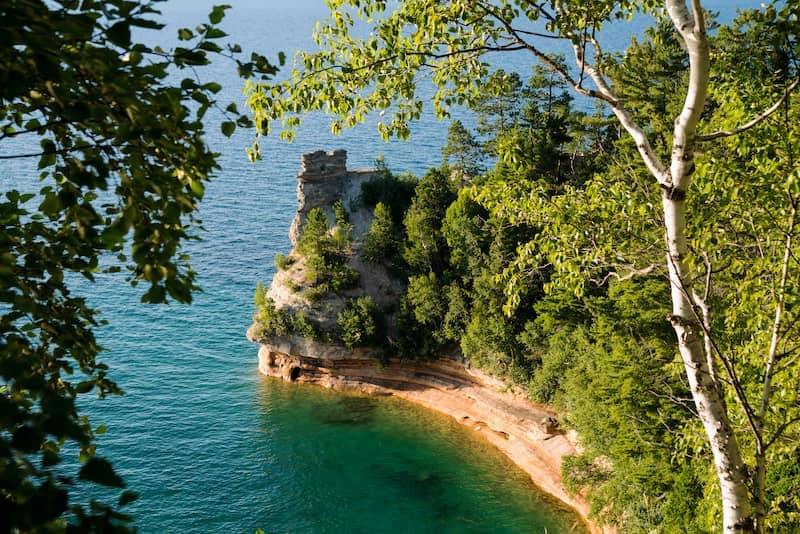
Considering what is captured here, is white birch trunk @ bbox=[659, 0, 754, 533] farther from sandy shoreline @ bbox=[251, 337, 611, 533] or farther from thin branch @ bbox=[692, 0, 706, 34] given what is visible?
sandy shoreline @ bbox=[251, 337, 611, 533]

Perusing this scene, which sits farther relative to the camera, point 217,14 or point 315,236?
point 315,236

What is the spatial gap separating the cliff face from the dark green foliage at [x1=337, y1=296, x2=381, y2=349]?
0.64 m

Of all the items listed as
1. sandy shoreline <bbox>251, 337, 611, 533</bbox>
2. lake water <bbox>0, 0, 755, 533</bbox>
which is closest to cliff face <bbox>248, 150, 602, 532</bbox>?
sandy shoreline <bbox>251, 337, 611, 533</bbox>

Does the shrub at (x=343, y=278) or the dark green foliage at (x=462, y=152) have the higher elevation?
the dark green foliage at (x=462, y=152)

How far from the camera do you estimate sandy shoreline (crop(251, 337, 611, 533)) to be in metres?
30.6

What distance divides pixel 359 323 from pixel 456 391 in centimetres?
684

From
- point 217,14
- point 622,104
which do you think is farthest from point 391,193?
point 217,14

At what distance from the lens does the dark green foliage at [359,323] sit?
38.7 m

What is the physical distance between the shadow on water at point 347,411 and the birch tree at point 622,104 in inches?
1134

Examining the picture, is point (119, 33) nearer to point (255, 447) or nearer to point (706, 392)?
point (706, 392)

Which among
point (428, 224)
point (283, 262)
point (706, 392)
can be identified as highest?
point (428, 224)

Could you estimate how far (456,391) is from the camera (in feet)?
121

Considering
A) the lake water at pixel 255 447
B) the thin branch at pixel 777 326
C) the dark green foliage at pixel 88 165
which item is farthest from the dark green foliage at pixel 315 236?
the dark green foliage at pixel 88 165

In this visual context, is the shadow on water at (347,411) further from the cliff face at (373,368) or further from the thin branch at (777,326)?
the thin branch at (777,326)
